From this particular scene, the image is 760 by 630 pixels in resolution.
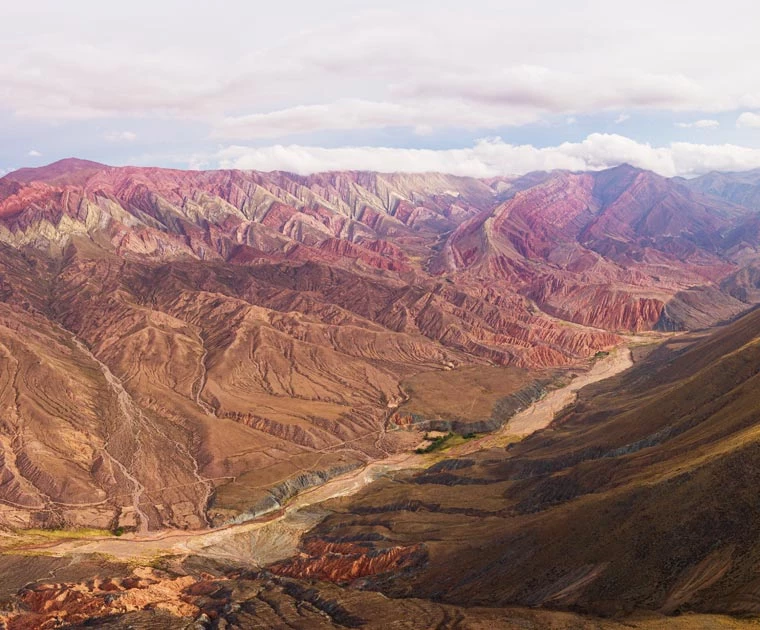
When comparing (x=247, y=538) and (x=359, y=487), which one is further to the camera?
(x=359, y=487)

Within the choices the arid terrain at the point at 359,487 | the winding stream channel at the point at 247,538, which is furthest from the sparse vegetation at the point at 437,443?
the winding stream channel at the point at 247,538

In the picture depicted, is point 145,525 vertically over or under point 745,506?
under

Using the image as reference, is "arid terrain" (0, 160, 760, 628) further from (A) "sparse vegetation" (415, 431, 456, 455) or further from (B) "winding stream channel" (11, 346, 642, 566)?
(A) "sparse vegetation" (415, 431, 456, 455)

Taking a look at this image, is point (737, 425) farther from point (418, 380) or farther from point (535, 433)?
point (418, 380)

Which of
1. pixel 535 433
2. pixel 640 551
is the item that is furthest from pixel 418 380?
pixel 640 551

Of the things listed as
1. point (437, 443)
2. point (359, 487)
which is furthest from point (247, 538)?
point (437, 443)

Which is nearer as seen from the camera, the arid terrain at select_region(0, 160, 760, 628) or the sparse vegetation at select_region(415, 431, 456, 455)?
the arid terrain at select_region(0, 160, 760, 628)

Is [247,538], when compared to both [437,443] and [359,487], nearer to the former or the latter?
[359,487]

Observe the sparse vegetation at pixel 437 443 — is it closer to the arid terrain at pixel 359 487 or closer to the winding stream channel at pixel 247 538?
the arid terrain at pixel 359 487

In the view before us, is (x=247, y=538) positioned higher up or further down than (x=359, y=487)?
further down

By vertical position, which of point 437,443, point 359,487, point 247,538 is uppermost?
point 437,443

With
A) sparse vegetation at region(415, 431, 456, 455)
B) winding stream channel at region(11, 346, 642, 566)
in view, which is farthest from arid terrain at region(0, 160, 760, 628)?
sparse vegetation at region(415, 431, 456, 455)
